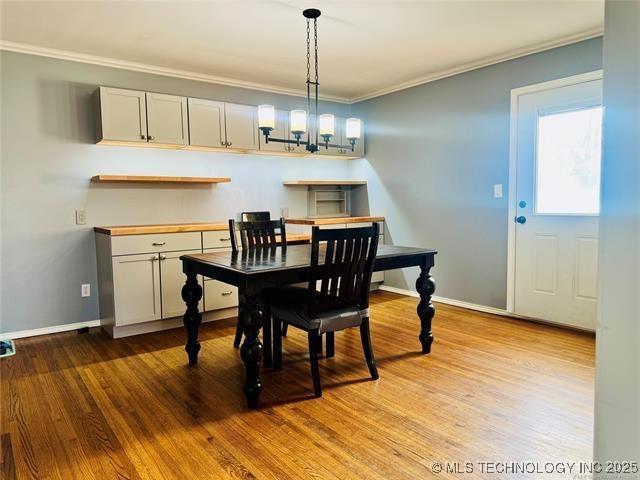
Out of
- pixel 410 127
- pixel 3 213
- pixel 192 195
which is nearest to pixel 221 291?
pixel 192 195

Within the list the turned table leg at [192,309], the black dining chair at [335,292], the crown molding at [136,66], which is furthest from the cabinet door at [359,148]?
the turned table leg at [192,309]

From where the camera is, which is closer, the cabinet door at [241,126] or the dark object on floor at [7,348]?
the dark object on floor at [7,348]

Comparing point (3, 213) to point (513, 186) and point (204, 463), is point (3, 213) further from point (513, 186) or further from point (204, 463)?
point (513, 186)

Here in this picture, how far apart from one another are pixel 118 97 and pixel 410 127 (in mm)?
2905

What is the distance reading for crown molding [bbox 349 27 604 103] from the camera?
3441 mm

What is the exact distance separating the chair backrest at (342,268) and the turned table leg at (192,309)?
2.92 feet

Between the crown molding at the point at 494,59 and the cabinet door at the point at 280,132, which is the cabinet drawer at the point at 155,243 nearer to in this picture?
the cabinet door at the point at 280,132

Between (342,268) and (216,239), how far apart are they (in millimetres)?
1799

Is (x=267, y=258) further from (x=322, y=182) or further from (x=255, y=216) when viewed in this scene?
(x=322, y=182)

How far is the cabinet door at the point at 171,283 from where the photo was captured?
3.75 metres

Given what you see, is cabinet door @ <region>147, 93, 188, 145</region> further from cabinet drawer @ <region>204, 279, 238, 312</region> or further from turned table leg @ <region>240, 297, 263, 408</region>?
turned table leg @ <region>240, 297, 263, 408</region>

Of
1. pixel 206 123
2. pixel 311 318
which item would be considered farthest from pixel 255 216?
pixel 311 318

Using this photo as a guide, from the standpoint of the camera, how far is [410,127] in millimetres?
4879

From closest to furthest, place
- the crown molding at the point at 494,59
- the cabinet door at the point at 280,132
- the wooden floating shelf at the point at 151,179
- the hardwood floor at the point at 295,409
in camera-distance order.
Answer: the hardwood floor at the point at 295,409 < the crown molding at the point at 494,59 < the wooden floating shelf at the point at 151,179 < the cabinet door at the point at 280,132
